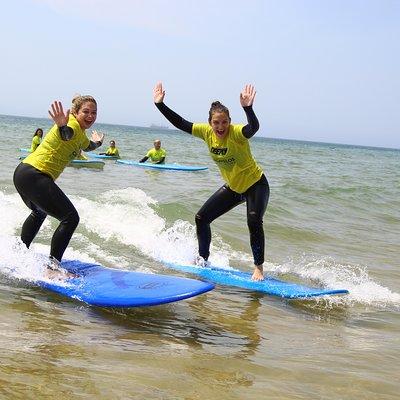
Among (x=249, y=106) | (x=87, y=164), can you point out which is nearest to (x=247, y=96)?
(x=249, y=106)

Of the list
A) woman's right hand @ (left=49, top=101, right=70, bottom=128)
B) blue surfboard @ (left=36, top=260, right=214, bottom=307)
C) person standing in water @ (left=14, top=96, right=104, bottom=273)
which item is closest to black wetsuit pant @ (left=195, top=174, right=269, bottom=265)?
blue surfboard @ (left=36, top=260, right=214, bottom=307)

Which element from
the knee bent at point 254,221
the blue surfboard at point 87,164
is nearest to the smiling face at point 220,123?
the knee bent at point 254,221

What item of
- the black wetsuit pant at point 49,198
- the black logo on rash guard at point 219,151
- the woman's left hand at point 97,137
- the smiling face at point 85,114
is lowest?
the black wetsuit pant at point 49,198

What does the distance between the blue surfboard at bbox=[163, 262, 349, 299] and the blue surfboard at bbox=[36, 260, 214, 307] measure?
4.38ft

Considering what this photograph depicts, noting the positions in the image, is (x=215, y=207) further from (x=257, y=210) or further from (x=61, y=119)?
(x=61, y=119)

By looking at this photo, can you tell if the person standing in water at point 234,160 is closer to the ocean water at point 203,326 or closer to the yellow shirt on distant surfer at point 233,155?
the yellow shirt on distant surfer at point 233,155

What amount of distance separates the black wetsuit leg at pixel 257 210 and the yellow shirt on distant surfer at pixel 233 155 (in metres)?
0.08

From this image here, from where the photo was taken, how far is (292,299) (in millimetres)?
6008

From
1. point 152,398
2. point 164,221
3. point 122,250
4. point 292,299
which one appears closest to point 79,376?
point 152,398

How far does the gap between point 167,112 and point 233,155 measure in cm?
88

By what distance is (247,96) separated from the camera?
5.66 m

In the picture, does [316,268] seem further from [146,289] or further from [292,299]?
[146,289]

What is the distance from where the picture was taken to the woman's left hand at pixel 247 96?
18.6ft

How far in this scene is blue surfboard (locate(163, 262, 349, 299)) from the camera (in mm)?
5859
